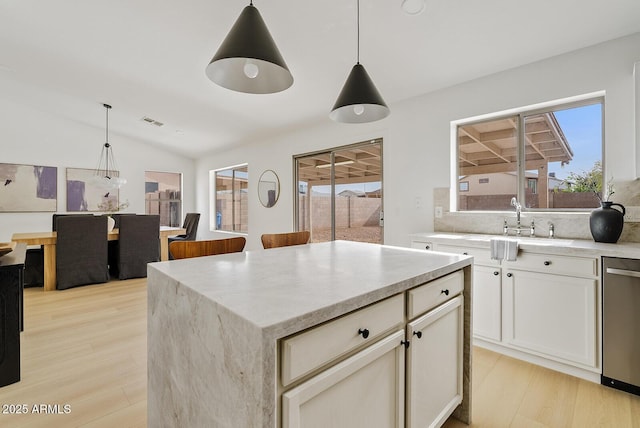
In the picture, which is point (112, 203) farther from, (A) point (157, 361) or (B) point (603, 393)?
(B) point (603, 393)

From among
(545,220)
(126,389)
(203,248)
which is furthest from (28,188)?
(545,220)

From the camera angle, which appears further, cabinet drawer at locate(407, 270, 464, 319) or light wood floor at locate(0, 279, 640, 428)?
light wood floor at locate(0, 279, 640, 428)

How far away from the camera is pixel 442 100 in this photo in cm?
321

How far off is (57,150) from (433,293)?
765 cm

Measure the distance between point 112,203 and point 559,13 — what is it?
783 cm

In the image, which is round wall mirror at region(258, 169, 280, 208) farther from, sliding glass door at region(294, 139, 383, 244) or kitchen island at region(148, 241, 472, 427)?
kitchen island at region(148, 241, 472, 427)

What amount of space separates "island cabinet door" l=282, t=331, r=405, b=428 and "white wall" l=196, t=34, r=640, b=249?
8.08 feet

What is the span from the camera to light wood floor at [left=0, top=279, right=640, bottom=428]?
5.36 feet

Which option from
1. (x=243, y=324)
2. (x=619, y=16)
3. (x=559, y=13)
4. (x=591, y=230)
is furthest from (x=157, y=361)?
(x=619, y=16)

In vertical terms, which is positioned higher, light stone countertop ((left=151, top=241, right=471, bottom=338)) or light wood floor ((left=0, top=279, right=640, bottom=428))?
light stone countertop ((left=151, top=241, right=471, bottom=338))

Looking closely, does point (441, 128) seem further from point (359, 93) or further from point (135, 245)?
point (135, 245)

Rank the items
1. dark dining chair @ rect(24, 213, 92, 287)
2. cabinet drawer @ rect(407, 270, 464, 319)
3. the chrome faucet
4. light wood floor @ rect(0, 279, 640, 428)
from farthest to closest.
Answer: dark dining chair @ rect(24, 213, 92, 287), the chrome faucet, light wood floor @ rect(0, 279, 640, 428), cabinet drawer @ rect(407, 270, 464, 319)

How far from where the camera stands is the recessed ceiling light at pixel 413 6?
2.10 m

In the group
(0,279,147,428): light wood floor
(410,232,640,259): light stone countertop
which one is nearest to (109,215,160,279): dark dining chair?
(0,279,147,428): light wood floor
